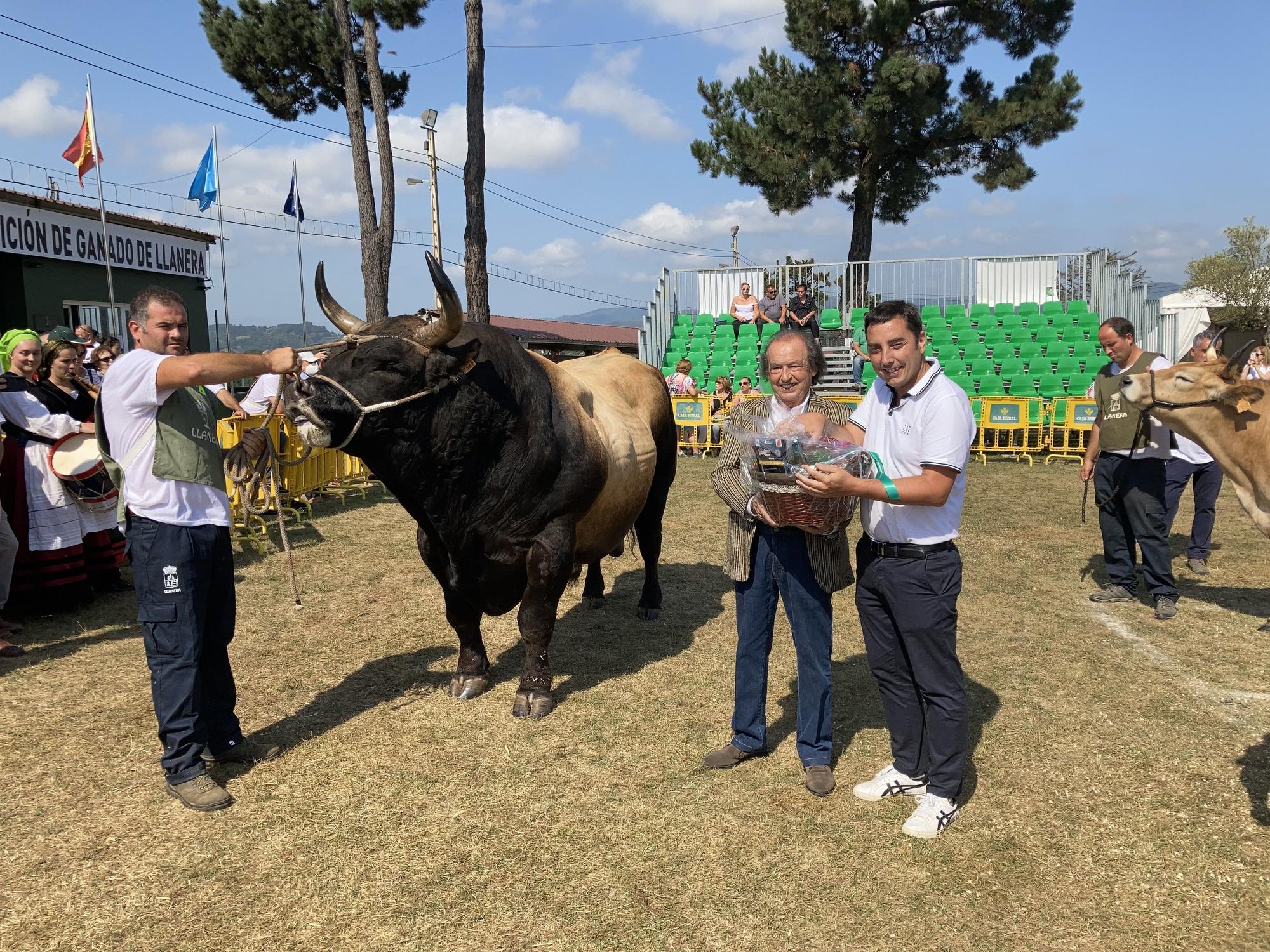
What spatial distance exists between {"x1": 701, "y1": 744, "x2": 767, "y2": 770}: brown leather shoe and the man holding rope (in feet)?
6.78

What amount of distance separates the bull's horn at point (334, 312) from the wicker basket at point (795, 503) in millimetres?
2172

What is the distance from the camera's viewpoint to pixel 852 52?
67.2ft

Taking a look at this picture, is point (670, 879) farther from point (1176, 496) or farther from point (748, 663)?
point (1176, 496)

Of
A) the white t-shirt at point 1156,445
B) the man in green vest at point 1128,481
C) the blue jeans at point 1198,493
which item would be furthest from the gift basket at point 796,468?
the blue jeans at point 1198,493

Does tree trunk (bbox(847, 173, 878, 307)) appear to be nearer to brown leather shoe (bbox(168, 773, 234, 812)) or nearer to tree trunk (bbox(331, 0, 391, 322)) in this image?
tree trunk (bbox(331, 0, 391, 322))

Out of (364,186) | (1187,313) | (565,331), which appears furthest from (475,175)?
(565,331)

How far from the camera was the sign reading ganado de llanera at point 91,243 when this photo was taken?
669 inches

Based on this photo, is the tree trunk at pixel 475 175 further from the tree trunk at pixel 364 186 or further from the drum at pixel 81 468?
the drum at pixel 81 468

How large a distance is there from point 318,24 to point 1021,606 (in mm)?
17662

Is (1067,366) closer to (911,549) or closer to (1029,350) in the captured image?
(1029,350)

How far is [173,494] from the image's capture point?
11.4 feet

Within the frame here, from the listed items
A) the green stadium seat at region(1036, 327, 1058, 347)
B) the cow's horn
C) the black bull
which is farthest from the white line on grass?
the green stadium seat at region(1036, 327, 1058, 347)

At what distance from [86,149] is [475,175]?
749cm

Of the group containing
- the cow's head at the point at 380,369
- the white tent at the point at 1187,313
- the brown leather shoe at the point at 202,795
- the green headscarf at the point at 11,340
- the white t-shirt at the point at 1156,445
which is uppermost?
the white tent at the point at 1187,313
